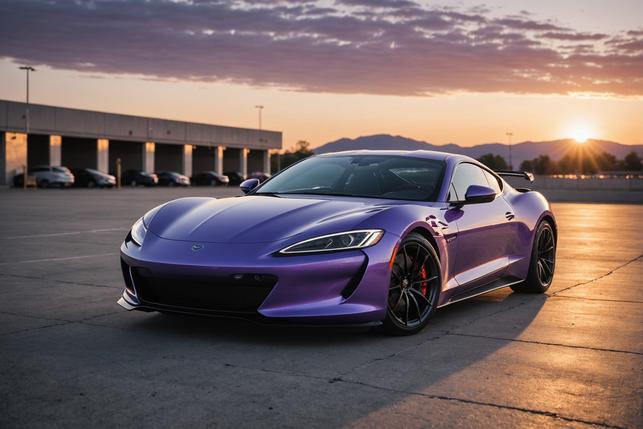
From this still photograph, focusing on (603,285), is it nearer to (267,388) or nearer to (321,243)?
(321,243)

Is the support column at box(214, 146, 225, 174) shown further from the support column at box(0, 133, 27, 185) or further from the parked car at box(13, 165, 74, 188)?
the parked car at box(13, 165, 74, 188)

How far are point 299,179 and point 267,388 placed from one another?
9.94 ft

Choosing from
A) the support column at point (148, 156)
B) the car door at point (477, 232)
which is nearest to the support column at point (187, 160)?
the support column at point (148, 156)

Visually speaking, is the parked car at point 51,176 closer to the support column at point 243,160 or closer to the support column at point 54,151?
the support column at point 54,151

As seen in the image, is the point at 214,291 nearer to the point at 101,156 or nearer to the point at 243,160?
the point at 101,156

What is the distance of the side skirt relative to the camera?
6583 millimetres

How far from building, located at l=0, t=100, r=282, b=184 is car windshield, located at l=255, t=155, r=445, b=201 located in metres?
55.8

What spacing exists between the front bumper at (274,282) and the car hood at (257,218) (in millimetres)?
149

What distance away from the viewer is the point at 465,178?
7.29m

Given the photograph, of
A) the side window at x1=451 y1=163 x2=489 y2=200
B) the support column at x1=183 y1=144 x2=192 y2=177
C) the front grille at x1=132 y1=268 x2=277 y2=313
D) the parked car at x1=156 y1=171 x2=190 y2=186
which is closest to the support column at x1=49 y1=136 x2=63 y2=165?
the parked car at x1=156 y1=171 x2=190 y2=186

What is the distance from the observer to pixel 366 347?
551 centimetres

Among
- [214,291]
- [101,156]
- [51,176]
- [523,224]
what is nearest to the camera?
[214,291]

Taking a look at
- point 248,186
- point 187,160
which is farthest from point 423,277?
point 187,160

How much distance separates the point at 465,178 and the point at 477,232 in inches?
23.8
